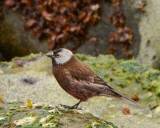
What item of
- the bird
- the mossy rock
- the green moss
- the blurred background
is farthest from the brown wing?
the green moss

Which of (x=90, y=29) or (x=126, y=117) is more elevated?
(x=90, y=29)

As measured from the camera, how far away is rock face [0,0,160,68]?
5.78 m

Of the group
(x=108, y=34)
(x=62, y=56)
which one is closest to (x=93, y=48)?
(x=108, y=34)

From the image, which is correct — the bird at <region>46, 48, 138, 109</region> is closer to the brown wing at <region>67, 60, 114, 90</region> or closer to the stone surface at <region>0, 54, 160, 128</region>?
the brown wing at <region>67, 60, 114, 90</region>

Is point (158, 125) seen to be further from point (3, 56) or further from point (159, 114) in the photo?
point (3, 56)

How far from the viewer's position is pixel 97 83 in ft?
9.66

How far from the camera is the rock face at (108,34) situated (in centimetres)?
578

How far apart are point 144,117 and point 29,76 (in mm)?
1818

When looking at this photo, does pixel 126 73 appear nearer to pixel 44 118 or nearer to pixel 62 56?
pixel 62 56

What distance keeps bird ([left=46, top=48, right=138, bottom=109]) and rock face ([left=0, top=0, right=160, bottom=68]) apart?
3027mm

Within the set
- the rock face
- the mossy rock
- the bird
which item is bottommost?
the mossy rock

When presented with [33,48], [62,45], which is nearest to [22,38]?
Result: [33,48]

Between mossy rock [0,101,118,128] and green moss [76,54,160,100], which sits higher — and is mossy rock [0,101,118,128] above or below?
below

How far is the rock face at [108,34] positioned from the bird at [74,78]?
9.93 feet
